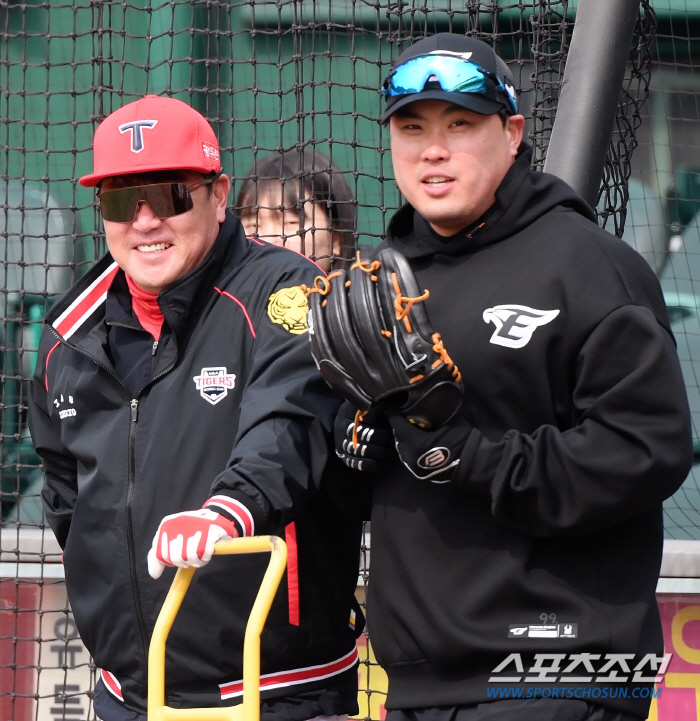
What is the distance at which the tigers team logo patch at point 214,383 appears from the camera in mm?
2654

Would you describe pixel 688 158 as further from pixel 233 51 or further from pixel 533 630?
pixel 533 630

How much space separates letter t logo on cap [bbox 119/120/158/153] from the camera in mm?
2738

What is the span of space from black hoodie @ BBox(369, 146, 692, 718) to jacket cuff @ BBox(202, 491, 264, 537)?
10.9 inches

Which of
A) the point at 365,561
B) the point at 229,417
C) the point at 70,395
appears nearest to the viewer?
the point at 229,417

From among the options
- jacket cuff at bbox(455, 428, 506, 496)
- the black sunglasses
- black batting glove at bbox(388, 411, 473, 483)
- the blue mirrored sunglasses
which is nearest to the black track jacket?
the black sunglasses

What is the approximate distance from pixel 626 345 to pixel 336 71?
10.6 feet

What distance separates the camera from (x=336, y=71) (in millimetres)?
4992

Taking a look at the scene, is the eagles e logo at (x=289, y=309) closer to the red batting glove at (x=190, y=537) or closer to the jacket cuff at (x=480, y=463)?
the red batting glove at (x=190, y=537)

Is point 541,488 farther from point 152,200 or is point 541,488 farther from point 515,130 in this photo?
point 152,200

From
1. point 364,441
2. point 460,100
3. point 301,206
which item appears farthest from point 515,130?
point 301,206

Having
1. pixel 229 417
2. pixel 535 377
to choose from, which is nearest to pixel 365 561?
pixel 229 417

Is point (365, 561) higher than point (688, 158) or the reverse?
the reverse

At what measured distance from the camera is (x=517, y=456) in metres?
2.07

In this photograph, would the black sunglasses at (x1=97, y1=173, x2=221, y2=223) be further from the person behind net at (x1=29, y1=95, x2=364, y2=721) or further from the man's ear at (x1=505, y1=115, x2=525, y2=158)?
the man's ear at (x1=505, y1=115, x2=525, y2=158)
